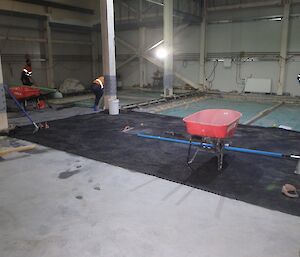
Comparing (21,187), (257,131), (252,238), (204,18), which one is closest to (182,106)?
(257,131)

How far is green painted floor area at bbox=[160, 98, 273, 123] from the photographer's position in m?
8.93

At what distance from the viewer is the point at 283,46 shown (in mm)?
11289

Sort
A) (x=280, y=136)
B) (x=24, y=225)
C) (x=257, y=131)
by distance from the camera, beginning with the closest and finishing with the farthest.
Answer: (x=24, y=225), (x=280, y=136), (x=257, y=131)

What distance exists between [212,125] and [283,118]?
4971 mm

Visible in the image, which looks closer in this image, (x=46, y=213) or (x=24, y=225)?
(x=24, y=225)

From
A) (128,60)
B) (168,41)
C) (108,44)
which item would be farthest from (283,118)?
(128,60)

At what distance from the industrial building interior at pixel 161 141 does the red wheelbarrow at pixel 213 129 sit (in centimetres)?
2

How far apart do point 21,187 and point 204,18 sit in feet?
36.5

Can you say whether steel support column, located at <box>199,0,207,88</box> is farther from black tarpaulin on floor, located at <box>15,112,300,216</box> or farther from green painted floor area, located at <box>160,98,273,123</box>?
black tarpaulin on floor, located at <box>15,112,300,216</box>

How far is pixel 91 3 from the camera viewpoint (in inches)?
627

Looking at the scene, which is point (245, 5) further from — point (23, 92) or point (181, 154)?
point (181, 154)

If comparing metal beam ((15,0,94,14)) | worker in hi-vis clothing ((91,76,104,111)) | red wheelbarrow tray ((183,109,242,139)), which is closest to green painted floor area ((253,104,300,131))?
red wheelbarrow tray ((183,109,242,139))

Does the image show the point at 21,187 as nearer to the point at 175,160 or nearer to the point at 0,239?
the point at 0,239

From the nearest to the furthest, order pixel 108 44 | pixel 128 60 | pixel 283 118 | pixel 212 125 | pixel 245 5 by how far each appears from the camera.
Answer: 1. pixel 212 125
2. pixel 283 118
3. pixel 108 44
4. pixel 245 5
5. pixel 128 60
